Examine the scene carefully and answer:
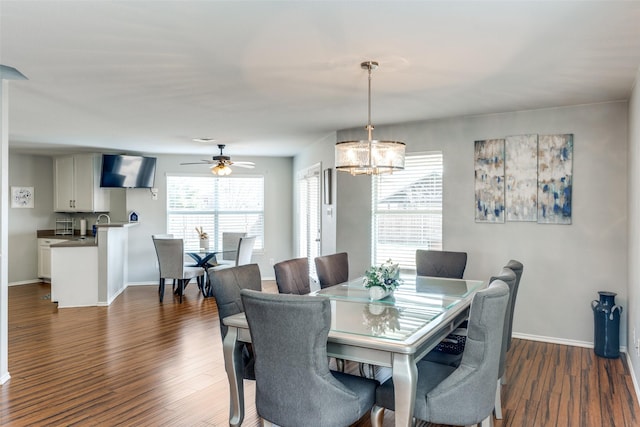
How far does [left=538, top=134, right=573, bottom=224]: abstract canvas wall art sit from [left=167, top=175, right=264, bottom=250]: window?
17.6 feet

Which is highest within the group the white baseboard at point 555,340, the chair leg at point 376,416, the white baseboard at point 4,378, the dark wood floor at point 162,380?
the chair leg at point 376,416

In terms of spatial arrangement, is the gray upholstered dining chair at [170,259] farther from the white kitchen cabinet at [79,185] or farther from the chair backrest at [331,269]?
the chair backrest at [331,269]

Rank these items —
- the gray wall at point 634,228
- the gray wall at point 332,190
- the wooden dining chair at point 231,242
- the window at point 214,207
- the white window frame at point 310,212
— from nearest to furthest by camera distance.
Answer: the gray wall at point 634,228, the gray wall at point 332,190, the white window frame at point 310,212, the wooden dining chair at point 231,242, the window at point 214,207

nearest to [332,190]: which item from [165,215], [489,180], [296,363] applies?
[489,180]

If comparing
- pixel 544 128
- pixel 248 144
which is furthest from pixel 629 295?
pixel 248 144

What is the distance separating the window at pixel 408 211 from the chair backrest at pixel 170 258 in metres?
2.99

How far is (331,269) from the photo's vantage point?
158 inches

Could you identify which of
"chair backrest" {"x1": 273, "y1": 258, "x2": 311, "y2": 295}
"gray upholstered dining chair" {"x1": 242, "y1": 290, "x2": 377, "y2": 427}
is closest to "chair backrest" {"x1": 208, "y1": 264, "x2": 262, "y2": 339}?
"chair backrest" {"x1": 273, "y1": 258, "x2": 311, "y2": 295}

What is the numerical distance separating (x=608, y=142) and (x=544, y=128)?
0.58m

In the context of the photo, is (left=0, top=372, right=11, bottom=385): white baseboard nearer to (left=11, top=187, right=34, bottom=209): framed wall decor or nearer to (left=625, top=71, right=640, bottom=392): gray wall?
(left=625, top=71, right=640, bottom=392): gray wall

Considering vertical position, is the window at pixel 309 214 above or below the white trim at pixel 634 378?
above

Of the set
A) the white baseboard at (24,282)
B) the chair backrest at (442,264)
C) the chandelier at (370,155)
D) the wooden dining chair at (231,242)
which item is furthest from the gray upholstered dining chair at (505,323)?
the white baseboard at (24,282)

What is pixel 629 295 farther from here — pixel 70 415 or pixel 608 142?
pixel 70 415

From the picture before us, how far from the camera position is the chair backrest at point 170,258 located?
21.7 feet
